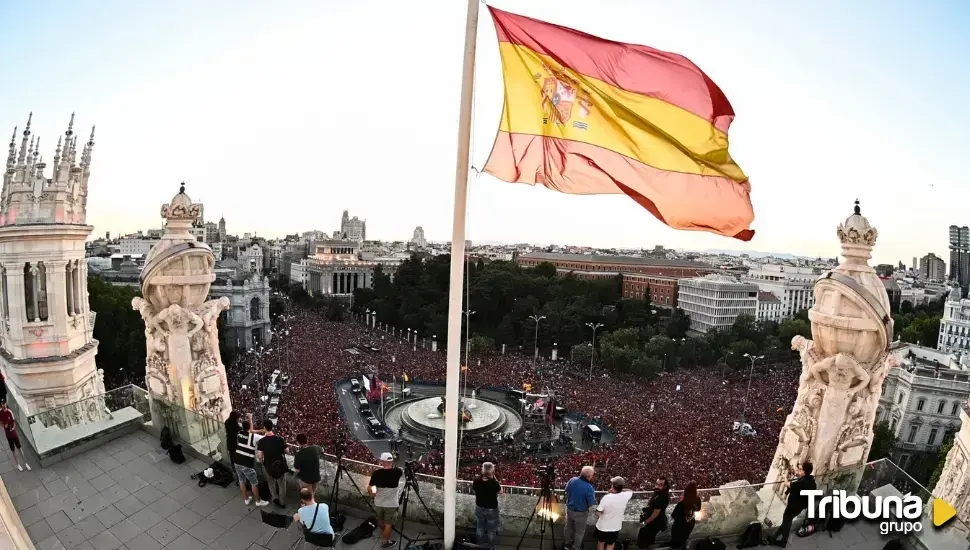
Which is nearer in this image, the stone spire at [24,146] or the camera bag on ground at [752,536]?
the camera bag on ground at [752,536]

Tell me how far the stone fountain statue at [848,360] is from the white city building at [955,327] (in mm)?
43287

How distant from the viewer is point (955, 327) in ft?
131

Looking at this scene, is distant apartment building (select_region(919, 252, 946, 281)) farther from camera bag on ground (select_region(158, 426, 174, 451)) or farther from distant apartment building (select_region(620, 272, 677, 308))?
camera bag on ground (select_region(158, 426, 174, 451))

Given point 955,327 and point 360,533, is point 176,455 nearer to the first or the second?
point 360,533

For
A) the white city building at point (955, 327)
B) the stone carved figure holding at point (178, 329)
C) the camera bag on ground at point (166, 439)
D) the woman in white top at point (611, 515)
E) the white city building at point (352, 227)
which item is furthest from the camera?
the white city building at point (352, 227)

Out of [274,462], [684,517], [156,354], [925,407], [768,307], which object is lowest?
[925,407]

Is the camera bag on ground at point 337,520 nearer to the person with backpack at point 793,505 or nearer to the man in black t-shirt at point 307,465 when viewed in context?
the man in black t-shirt at point 307,465

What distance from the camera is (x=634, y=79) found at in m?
4.69

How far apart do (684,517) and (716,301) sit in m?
58.6

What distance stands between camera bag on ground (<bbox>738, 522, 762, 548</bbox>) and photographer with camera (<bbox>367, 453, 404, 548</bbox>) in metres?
3.54

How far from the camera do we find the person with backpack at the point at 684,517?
507cm

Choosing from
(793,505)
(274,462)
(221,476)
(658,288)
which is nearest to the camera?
(793,505)

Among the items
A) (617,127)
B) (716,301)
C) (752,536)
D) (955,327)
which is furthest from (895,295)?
(617,127)

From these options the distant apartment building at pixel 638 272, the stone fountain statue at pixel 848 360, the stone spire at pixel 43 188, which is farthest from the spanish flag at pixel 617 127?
the distant apartment building at pixel 638 272
